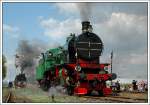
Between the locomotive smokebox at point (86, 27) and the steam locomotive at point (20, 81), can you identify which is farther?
the locomotive smokebox at point (86, 27)

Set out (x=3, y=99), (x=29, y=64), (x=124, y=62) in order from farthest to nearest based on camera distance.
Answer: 1. (x=29, y=64)
2. (x=124, y=62)
3. (x=3, y=99)

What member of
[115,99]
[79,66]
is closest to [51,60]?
[79,66]

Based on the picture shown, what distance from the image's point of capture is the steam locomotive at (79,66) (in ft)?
50.9

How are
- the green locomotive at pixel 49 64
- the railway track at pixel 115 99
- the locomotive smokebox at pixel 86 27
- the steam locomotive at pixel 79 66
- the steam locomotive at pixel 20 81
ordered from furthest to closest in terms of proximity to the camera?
the green locomotive at pixel 49 64 → the locomotive smokebox at pixel 86 27 → the steam locomotive at pixel 79 66 → the steam locomotive at pixel 20 81 → the railway track at pixel 115 99

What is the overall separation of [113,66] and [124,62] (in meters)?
0.47

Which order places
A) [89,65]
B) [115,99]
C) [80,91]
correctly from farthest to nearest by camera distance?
[89,65] → [80,91] → [115,99]

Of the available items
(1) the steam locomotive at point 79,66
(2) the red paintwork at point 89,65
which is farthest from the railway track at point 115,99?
(2) the red paintwork at point 89,65

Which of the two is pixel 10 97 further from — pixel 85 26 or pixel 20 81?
pixel 85 26

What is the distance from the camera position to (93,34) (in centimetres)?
1614

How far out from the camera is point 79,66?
51.4 ft

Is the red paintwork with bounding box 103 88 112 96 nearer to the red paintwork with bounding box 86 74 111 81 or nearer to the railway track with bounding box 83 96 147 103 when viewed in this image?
the red paintwork with bounding box 86 74 111 81

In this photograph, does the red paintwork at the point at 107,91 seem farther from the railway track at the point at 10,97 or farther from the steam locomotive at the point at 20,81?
the railway track at the point at 10,97

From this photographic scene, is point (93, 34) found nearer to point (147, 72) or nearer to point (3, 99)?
point (147, 72)

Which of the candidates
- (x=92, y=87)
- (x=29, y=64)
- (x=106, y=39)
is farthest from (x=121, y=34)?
(x=29, y=64)
